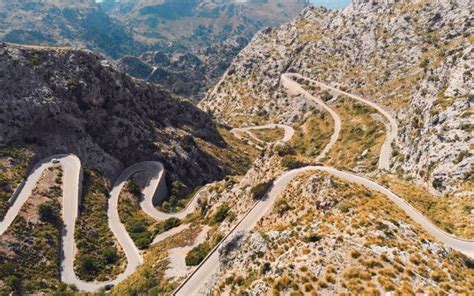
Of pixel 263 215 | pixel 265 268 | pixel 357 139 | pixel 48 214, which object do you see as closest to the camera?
pixel 265 268

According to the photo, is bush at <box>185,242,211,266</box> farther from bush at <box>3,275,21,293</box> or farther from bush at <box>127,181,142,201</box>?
bush at <box>127,181,142,201</box>

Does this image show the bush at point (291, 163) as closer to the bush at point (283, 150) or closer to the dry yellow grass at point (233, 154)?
the bush at point (283, 150)

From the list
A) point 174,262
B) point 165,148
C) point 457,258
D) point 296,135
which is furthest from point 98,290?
point 296,135

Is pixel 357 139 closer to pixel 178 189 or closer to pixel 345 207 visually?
pixel 178 189

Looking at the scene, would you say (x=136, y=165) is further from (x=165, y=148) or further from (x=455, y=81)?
(x=455, y=81)

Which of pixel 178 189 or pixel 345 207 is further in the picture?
pixel 178 189

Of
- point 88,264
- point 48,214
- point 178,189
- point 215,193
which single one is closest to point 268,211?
point 215,193
